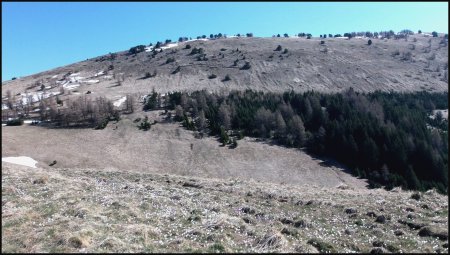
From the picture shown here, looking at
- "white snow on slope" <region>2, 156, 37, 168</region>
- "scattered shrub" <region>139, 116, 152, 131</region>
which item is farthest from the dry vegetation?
"scattered shrub" <region>139, 116, 152, 131</region>

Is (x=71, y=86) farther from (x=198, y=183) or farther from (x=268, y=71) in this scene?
(x=198, y=183)

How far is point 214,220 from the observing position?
19578 mm

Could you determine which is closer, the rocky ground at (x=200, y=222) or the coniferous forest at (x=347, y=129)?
the rocky ground at (x=200, y=222)

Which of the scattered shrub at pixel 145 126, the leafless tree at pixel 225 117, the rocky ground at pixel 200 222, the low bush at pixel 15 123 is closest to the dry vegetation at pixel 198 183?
the rocky ground at pixel 200 222

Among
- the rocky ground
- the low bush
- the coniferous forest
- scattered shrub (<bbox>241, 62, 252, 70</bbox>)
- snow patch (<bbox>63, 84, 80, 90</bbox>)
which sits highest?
scattered shrub (<bbox>241, 62, 252, 70</bbox>)

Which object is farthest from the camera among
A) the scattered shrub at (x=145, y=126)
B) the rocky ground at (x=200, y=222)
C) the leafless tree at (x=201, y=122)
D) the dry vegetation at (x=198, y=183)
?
the leafless tree at (x=201, y=122)

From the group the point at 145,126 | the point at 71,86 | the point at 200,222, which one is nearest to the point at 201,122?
the point at 145,126

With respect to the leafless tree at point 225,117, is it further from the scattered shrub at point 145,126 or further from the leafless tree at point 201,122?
the scattered shrub at point 145,126

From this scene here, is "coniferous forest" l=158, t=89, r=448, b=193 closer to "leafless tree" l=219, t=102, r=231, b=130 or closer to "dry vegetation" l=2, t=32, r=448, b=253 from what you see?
"leafless tree" l=219, t=102, r=231, b=130

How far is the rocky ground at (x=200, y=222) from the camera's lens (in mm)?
15633

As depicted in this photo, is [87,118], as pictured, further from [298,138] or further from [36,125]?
[298,138]

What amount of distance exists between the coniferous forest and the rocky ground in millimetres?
33577

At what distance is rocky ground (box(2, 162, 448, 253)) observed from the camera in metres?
15.6

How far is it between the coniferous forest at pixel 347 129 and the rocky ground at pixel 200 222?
1322 inches
